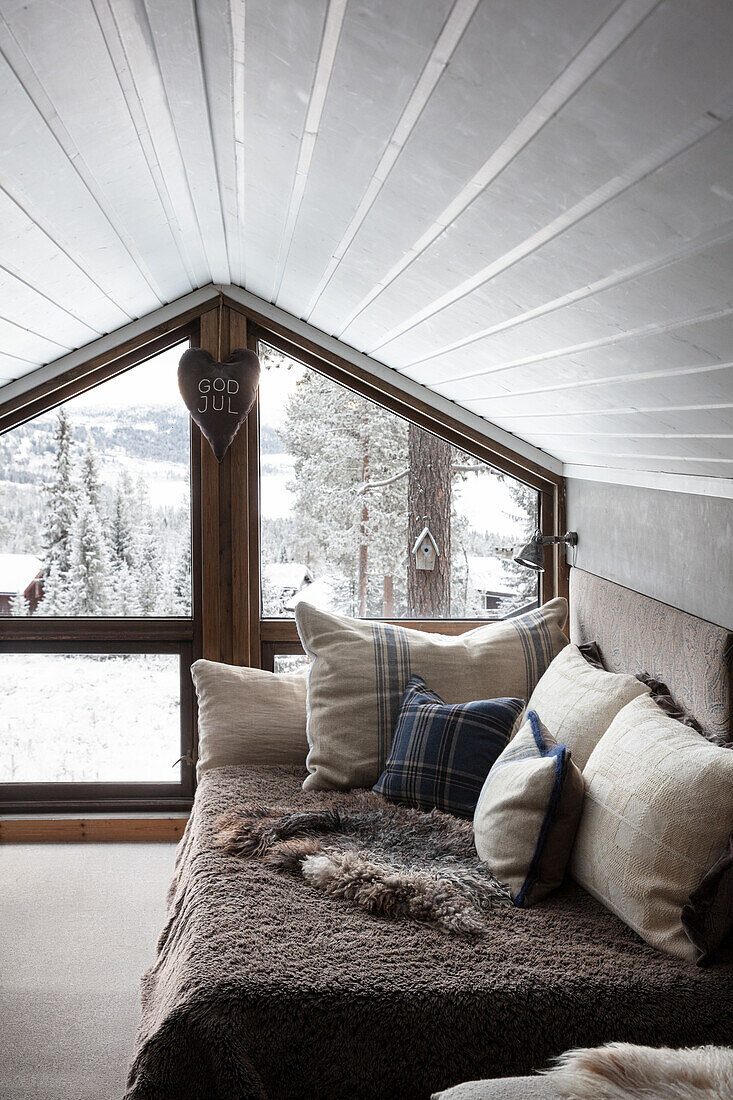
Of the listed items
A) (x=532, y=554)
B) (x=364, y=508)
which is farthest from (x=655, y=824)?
(x=364, y=508)

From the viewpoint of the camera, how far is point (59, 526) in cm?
365

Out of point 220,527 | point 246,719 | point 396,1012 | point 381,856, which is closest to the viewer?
point 396,1012

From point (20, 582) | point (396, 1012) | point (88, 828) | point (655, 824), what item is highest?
point (20, 582)

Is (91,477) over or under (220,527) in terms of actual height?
over

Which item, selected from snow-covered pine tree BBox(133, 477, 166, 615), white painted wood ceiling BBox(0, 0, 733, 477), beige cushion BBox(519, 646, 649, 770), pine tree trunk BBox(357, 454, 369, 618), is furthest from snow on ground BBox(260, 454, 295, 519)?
beige cushion BBox(519, 646, 649, 770)

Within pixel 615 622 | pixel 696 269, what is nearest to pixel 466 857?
pixel 615 622

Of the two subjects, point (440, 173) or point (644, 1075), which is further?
point (440, 173)

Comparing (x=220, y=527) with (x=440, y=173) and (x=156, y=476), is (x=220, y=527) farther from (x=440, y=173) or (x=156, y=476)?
(x=440, y=173)

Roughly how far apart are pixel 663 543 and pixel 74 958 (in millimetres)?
2112

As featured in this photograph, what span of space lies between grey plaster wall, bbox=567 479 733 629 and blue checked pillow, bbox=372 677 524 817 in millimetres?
542

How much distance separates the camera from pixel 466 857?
2.13 metres

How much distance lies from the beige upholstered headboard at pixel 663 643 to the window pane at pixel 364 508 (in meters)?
0.57

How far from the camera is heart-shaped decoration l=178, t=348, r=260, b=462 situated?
3301 millimetres

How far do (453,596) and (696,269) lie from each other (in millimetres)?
2571
